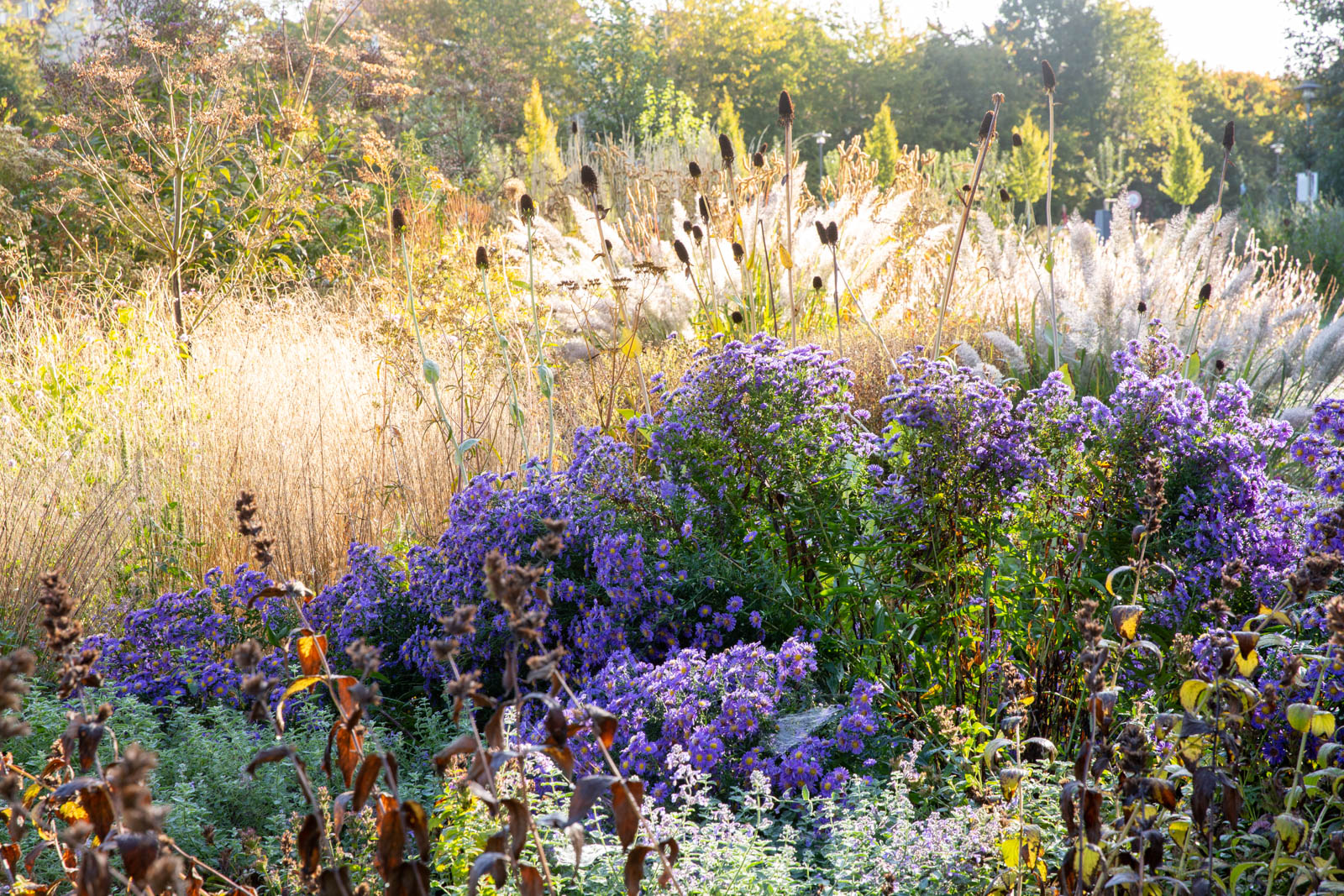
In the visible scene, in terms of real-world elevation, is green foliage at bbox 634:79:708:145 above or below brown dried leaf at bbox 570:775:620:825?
above

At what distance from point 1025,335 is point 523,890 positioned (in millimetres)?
4797

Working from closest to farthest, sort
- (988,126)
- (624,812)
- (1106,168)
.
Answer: (624,812) → (988,126) → (1106,168)

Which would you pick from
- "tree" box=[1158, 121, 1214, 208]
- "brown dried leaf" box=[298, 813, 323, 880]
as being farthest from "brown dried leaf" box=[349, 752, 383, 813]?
"tree" box=[1158, 121, 1214, 208]

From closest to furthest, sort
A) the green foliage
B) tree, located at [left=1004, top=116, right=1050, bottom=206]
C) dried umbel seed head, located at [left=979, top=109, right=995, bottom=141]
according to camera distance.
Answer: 1. dried umbel seed head, located at [left=979, top=109, right=995, bottom=141]
2. tree, located at [left=1004, top=116, right=1050, bottom=206]
3. the green foliage

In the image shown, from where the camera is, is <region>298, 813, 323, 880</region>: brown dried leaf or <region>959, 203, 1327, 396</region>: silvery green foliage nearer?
<region>298, 813, 323, 880</region>: brown dried leaf

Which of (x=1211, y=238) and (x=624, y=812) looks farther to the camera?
(x=1211, y=238)

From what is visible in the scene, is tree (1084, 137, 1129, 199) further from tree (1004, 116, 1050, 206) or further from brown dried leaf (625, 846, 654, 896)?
brown dried leaf (625, 846, 654, 896)

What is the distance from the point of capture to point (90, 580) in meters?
3.54

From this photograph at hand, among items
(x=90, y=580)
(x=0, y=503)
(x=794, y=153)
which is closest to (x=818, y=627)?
(x=90, y=580)

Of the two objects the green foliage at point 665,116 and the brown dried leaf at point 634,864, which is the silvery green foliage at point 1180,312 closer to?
the brown dried leaf at point 634,864

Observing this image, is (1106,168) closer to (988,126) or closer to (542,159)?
(542,159)

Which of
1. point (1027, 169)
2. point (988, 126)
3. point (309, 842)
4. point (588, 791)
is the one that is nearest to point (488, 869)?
point (588, 791)

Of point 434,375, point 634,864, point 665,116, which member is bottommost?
point 634,864

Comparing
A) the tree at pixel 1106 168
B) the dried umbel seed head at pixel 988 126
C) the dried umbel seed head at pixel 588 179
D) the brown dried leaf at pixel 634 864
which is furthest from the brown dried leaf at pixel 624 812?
the tree at pixel 1106 168
